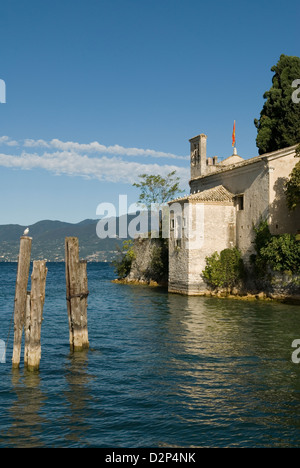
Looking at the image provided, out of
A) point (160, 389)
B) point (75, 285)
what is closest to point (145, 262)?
point (75, 285)

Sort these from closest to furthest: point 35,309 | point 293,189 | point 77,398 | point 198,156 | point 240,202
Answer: point 77,398 → point 35,309 → point 293,189 → point 240,202 → point 198,156

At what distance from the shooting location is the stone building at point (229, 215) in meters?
31.9

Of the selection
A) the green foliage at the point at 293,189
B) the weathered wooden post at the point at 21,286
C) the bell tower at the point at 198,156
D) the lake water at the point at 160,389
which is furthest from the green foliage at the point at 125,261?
the weathered wooden post at the point at 21,286

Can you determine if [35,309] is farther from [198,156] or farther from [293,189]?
[198,156]

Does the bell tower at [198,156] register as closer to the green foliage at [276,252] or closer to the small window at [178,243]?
the small window at [178,243]

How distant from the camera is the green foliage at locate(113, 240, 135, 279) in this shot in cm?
5263

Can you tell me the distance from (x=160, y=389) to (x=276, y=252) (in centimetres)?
1845

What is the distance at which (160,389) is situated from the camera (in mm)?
13008

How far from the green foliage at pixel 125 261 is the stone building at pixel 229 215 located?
14608mm

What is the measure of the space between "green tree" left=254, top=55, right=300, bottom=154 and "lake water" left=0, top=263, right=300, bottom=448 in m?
23.5

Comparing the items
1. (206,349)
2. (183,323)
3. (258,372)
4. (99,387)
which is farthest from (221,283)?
(99,387)

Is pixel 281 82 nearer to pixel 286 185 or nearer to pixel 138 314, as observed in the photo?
pixel 286 185

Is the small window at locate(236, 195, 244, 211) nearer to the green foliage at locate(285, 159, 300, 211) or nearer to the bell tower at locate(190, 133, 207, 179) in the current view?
the green foliage at locate(285, 159, 300, 211)

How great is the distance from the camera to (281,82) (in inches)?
1735
